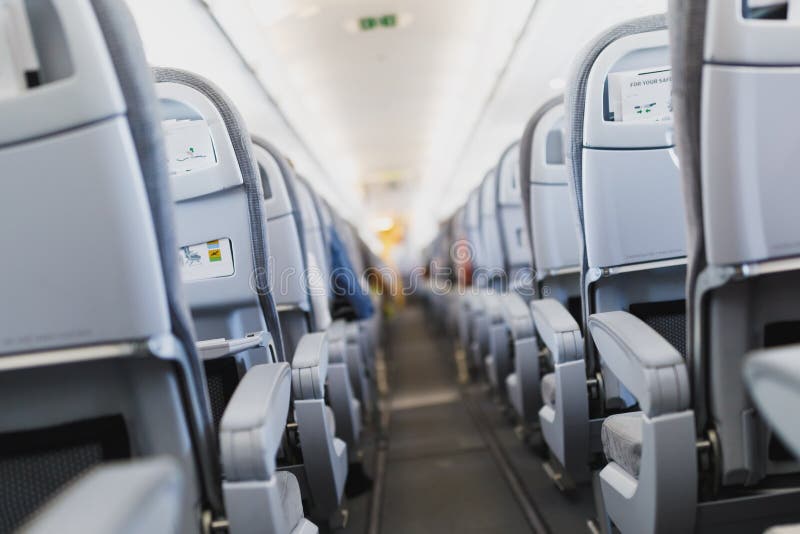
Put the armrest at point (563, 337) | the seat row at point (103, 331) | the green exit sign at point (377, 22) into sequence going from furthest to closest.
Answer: the green exit sign at point (377, 22) < the armrest at point (563, 337) < the seat row at point (103, 331)

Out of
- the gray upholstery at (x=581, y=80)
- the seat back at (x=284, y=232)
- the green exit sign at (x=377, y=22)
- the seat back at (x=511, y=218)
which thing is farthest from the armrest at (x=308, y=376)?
the green exit sign at (x=377, y=22)

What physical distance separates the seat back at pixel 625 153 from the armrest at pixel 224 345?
3.85 ft

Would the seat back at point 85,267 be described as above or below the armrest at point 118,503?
above

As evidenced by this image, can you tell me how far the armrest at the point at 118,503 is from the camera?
0.68m

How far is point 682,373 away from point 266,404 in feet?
2.96

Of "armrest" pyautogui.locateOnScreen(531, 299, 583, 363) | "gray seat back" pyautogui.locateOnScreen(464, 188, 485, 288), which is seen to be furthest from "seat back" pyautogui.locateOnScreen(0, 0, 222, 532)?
"gray seat back" pyautogui.locateOnScreen(464, 188, 485, 288)

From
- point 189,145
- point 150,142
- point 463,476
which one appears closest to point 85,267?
point 150,142

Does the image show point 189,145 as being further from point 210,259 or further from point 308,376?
point 308,376

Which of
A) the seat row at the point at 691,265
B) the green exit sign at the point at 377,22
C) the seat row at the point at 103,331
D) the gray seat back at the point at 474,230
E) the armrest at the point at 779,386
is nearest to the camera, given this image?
the armrest at the point at 779,386

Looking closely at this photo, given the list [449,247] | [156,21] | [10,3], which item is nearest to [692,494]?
[10,3]

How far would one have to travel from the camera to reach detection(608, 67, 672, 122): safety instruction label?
171 cm

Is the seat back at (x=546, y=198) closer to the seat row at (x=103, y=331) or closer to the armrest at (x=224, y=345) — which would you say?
the armrest at (x=224, y=345)

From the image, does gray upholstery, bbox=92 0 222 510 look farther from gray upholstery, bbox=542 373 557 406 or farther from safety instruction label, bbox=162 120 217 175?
gray upholstery, bbox=542 373 557 406

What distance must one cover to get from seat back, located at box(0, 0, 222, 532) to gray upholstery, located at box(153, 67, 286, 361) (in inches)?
27.1
